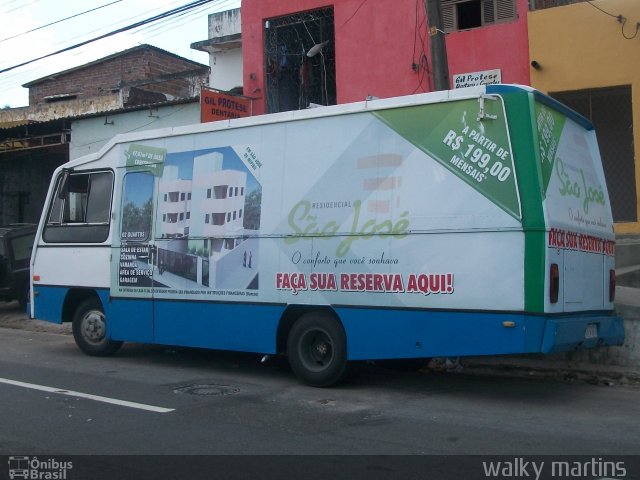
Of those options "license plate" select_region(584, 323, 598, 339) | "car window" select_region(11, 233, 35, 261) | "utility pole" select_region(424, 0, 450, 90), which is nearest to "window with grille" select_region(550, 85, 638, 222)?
"utility pole" select_region(424, 0, 450, 90)

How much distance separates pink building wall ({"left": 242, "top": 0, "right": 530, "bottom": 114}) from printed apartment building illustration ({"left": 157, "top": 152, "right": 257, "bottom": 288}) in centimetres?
658

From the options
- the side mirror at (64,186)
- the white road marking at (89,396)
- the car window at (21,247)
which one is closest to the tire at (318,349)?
the white road marking at (89,396)

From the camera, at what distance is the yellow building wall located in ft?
41.0

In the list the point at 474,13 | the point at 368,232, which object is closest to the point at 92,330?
the point at 368,232

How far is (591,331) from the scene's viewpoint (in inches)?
308

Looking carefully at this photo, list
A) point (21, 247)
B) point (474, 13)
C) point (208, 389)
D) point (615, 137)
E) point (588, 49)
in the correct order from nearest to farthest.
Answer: point (208, 389), point (588, 49), point (615, 137), point (474, 13), point (21, 247)

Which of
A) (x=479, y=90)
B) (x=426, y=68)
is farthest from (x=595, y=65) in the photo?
(x=479, y=90)

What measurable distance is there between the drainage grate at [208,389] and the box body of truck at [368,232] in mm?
563

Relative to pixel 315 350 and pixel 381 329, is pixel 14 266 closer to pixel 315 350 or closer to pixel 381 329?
pixel 315 350

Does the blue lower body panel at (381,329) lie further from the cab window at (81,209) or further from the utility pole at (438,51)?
the utility pole at (438,51)

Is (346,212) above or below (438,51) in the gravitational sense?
below

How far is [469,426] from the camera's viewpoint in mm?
6699
